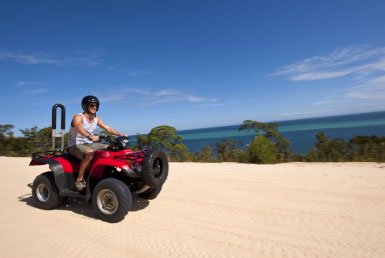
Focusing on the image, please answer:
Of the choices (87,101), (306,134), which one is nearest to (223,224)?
(87,101)

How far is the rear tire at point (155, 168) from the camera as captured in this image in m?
3.50

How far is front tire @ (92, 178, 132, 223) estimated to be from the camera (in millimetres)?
3379

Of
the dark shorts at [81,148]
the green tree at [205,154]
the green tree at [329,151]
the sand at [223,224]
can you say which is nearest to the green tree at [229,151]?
the green tree at [205,154]

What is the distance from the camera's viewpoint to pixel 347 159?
9156mm

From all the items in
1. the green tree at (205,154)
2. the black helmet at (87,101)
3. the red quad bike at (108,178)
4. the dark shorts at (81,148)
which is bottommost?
the green tree at (205,154)

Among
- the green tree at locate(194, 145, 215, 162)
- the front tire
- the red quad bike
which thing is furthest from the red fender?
the green tree at locate(194, 145, 215, 162)

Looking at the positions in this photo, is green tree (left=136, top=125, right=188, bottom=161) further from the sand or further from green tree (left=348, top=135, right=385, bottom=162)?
the sand

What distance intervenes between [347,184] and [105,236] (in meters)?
5.26

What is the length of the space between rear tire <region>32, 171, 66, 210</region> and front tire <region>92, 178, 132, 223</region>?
1.11 meters

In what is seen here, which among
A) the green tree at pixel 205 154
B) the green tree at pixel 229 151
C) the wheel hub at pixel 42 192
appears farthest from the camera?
the green tree at pixel 205 154

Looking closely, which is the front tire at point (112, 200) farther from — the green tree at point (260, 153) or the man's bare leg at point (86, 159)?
the green tree at point (260, 153)

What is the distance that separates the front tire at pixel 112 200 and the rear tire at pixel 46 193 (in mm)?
1114

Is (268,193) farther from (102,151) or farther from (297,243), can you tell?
(102,151)

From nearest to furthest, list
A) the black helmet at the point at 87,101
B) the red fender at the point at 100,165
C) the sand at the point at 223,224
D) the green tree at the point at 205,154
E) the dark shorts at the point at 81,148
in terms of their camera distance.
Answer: the sand at the point at 223,224 → the red fender at the point at 100,165 → the dark shorts at the point at 81,148 → the black helmet at the point at 87,101 → the green tree at the point at 205,154
